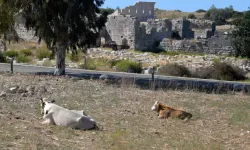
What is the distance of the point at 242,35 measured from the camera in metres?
39.9

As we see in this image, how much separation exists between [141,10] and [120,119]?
57803mm

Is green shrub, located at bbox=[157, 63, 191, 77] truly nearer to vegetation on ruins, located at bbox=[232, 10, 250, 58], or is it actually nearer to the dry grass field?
vegetation on ruins, located at bbox=[232, 10, 250, 58]

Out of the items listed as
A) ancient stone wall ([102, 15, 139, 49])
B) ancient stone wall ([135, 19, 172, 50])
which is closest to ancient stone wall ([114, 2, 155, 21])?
ancient stone wall ([135, 19, 172, 50])

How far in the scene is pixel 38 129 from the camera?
10.3m

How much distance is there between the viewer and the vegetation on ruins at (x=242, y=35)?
3938 cm

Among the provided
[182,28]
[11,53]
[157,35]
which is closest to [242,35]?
[157,35]

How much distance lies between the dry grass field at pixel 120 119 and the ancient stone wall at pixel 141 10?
157 feet

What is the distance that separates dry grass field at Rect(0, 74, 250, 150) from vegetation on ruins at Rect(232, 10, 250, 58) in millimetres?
20994

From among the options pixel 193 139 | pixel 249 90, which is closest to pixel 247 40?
pixel 249 90

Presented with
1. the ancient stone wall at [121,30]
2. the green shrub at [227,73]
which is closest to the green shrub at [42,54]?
the ancient stone wall at [121,30]

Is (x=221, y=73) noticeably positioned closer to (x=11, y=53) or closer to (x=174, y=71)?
(x=174, y=71)

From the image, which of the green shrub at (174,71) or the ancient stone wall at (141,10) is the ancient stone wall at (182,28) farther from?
the green shrub at (174,71)

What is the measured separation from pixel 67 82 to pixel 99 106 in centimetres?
510

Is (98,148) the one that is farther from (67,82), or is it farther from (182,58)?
(182,58)
